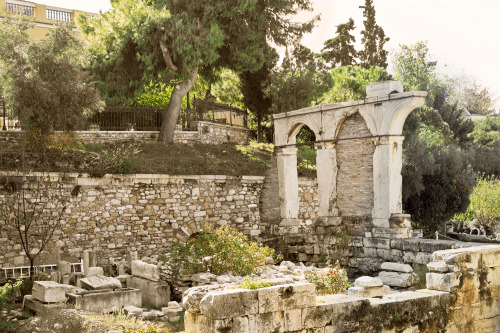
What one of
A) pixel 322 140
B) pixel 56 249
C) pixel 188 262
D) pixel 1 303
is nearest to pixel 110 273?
pixel 56 249

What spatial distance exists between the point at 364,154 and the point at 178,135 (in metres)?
11.1

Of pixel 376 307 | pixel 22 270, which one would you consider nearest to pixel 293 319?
pixel 376 307

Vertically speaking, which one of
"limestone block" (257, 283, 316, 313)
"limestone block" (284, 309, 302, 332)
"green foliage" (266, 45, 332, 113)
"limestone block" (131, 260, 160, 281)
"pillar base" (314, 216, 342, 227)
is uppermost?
"green foliage" (266, 45, 332, 113)

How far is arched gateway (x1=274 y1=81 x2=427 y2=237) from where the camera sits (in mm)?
13078

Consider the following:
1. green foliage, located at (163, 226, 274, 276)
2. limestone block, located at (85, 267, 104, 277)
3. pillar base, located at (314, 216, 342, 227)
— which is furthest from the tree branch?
limestone block, located at (85, 267, 104, 277)

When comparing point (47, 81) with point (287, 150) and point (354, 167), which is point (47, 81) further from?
point (354, 167)

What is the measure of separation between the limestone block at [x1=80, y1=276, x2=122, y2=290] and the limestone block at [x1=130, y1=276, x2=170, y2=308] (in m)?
0.67

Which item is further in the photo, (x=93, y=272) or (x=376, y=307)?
(x=93, y=272)

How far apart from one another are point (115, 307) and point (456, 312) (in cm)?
659

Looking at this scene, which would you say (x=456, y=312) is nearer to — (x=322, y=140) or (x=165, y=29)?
(x=322, y=140)

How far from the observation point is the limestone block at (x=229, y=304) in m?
6.01

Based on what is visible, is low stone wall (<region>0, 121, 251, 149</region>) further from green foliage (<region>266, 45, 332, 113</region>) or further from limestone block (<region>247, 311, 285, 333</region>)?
limestone block (<region>247, 311, 285, 333</region>)

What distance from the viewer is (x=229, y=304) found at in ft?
20.0

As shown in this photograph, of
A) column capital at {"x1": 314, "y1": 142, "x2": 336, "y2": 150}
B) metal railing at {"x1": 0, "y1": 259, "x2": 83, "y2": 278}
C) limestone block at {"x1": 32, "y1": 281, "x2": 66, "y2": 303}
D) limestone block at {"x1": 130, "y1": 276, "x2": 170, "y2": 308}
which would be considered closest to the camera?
limestone block at {"x1": 32, "y1": 281, "x2": 66, "y2": 303}
